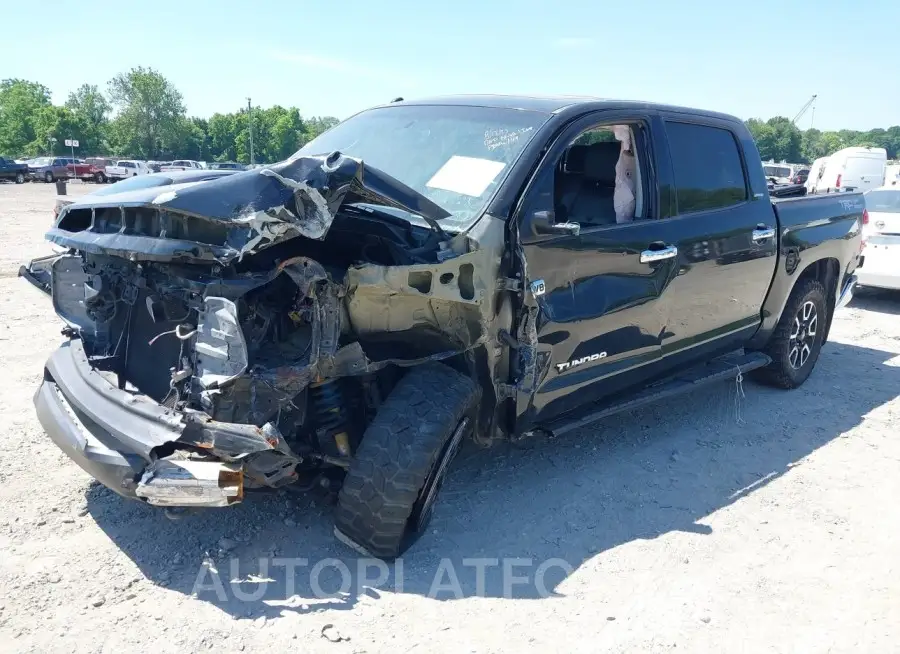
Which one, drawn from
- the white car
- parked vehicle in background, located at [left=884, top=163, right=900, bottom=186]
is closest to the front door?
the white car

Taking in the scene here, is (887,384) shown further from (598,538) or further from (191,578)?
(191,578)

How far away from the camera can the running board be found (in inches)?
151

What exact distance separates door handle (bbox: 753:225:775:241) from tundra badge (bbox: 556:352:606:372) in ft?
5.83

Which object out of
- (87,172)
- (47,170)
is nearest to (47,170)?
(47,170)

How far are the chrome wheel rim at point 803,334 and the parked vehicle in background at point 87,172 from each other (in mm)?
44887

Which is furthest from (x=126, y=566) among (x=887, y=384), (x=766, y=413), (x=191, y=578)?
(x=887, y=384)

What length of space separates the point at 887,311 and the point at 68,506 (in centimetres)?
943

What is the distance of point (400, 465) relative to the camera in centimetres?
302

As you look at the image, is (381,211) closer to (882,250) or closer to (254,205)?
(254,205)

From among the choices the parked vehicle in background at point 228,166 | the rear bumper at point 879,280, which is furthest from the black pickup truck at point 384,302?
the rear bumper at point 879,280

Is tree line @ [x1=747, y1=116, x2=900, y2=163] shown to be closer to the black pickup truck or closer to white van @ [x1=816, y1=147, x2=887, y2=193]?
white van @ [x1=816, y1=147, x2=887, y2=193]

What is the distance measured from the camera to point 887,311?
916cm

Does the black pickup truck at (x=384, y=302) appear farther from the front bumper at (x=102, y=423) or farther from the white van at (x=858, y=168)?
the white van at (x=858, y=168)

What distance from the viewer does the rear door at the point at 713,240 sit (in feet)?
14.0
